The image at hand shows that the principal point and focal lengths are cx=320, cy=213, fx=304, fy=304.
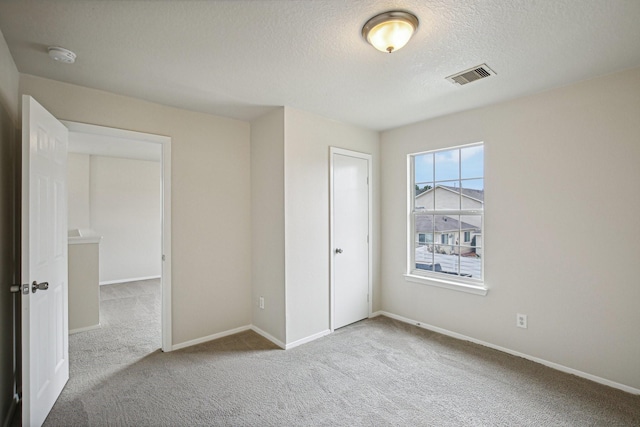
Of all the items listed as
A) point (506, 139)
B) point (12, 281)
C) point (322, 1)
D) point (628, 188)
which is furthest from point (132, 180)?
point (628, 188)

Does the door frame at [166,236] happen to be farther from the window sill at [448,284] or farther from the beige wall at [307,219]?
the window sill at [448,284]

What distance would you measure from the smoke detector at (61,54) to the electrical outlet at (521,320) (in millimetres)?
4220

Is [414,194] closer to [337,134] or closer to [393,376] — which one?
[337,134]

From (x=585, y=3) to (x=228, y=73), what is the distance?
88.5 inches

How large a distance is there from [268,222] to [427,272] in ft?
6.68

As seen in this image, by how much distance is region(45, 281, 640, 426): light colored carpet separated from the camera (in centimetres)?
206

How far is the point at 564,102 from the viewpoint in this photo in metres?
2.64

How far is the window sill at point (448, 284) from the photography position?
318cm

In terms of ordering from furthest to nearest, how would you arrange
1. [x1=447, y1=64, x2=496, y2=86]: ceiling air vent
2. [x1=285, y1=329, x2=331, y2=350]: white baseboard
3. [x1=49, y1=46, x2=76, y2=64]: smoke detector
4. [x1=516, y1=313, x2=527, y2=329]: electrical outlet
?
[x1=285, y1=329, x2=331, y2=350]: white baseboard < [x1=516, y1=313, x2=527, y2=329]: electrical outlet < [x1=447, y1=64, x2=496, y2=86]: ceiling air vent < [x1=49, y1=46, x2=76, y2=64]: smoke detector

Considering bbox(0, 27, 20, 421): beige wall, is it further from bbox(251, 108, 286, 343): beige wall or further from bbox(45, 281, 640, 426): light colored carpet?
bbox(251, 108, 286, 343): beige wall

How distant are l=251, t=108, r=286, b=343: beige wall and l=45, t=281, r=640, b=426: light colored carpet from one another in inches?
13.3

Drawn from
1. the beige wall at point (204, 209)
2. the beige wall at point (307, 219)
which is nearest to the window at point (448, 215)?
the beige wall at point (307, 219)

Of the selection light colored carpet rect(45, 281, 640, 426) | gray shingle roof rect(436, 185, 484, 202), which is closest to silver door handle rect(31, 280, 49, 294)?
light colored carpet rect(45, 281, 640, 426)

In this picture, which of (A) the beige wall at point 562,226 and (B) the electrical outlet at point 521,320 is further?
(B) the electrical outlet at point 521,320
